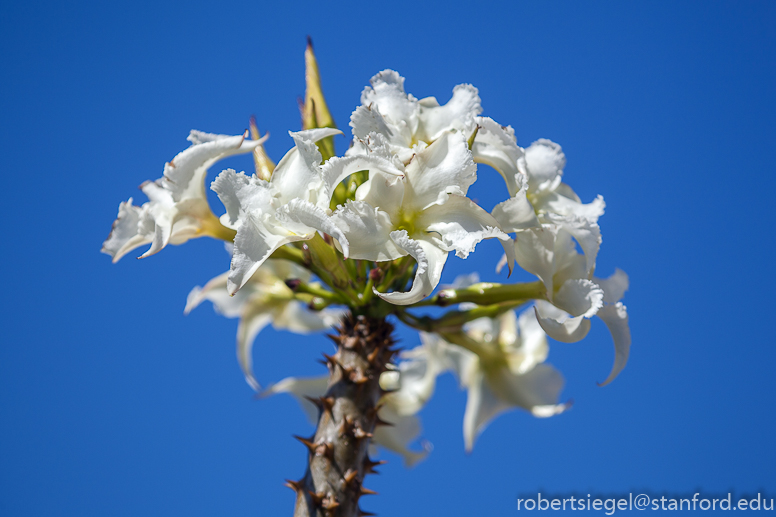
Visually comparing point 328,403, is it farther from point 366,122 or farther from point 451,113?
point 451,113

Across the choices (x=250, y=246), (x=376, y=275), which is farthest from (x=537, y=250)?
(x=250, y=246)

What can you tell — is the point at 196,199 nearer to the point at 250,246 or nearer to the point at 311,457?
the point at 250,246

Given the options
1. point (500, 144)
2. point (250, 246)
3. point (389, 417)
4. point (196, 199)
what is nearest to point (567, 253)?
point (500, 144)

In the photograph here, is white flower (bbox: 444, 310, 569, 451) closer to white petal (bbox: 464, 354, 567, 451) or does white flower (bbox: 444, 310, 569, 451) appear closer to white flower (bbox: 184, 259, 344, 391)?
white petal (bbox: 464, 354, 567, 451)

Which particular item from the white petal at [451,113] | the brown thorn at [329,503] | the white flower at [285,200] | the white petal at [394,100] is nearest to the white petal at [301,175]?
the white flower at [285,200]

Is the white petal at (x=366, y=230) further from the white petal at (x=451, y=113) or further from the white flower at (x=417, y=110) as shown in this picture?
the white petal at (x=451, y=113)
